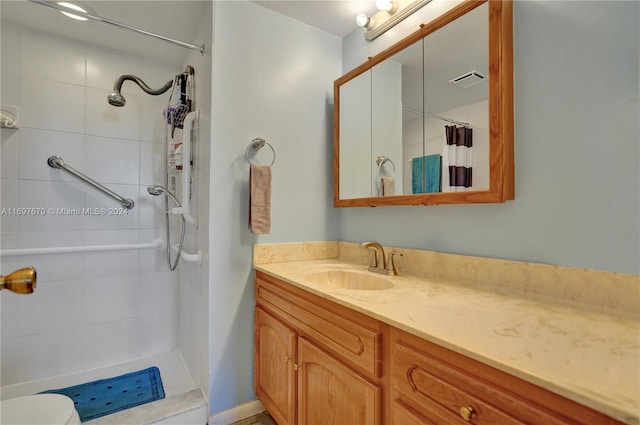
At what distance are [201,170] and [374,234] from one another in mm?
1051

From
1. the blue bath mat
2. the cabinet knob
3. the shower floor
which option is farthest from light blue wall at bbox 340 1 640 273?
the blue bath mat

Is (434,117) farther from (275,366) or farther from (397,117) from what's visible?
(275,366)

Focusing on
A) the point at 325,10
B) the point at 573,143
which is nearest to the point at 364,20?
the point at 325,10

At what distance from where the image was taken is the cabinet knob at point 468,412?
2.02ft

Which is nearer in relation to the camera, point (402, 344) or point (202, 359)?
point (402, 344)

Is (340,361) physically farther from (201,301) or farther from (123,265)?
(123,265)

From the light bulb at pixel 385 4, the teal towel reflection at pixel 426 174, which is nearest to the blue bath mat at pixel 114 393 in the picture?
the teal towel reflection at pixel 426 174

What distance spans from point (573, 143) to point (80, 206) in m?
2.65

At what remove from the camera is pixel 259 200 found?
4.98 feet

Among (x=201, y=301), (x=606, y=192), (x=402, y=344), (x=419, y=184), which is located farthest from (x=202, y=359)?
(x=606, y=192)

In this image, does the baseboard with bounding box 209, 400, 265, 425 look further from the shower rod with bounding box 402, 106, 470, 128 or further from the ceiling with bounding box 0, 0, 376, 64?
the ceiling with bounding box 0, 0, 376, 64

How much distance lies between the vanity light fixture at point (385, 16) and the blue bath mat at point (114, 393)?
244 cm

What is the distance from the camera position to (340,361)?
3.28 feet

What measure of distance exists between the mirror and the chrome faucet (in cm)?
24
